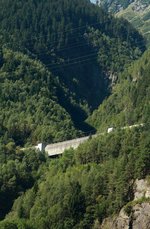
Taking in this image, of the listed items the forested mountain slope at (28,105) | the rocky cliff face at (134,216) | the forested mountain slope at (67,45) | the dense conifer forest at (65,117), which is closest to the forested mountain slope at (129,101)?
the dense conifer forest at (65,117)

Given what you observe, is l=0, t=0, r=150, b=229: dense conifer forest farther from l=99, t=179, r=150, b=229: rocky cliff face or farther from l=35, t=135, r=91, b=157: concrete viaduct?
l=35, t=135, r=91, b=157: concrete viaduct

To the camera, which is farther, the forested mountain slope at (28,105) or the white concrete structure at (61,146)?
the forested mountain slope at (28,105)

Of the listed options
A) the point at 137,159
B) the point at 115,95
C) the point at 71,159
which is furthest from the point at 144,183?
the point at 115,95

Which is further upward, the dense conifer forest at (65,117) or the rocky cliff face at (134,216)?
the dense conifer forest at (65,117)

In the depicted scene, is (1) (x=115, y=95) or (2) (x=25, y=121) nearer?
(2) (x=25, y=121)

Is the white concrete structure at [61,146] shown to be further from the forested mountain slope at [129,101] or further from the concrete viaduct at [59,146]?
the forested mountain slope at [129,101]

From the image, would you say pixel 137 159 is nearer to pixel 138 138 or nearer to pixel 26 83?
pixel 138 138
